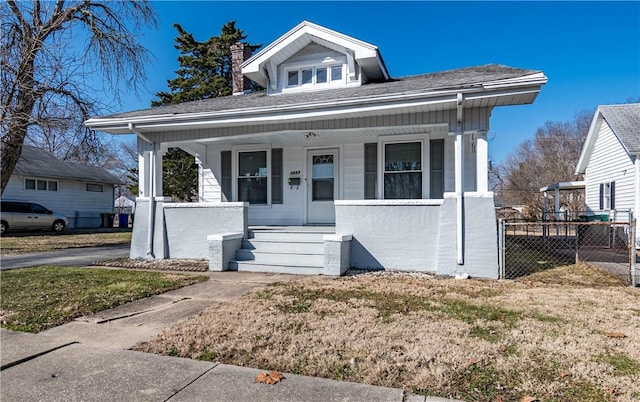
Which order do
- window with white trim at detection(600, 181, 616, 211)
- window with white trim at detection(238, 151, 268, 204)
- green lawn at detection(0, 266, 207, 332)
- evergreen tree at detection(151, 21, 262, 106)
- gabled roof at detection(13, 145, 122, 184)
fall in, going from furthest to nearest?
evergreen tree at detection(151, 21, 262, 106), gabled roof at detection(13, 145, 122, 184), window with white trim at detection(600, 181, 616, 211), window with white trim at detection(238, 151, 268, 204), green lawn at detection(0, 266, 207, 332)

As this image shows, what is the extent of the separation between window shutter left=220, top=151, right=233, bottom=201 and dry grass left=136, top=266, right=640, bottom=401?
5387 mm

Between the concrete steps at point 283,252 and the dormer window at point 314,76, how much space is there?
4225 mm

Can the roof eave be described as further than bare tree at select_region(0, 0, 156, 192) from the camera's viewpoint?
No

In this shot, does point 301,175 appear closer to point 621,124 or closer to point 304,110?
point 304,110

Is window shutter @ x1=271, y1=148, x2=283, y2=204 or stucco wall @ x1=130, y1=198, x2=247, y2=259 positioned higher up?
window shutter @ x1=271, y1=148, x2=283, y2=204

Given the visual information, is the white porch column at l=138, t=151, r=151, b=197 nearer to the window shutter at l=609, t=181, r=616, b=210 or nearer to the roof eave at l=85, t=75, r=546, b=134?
the roof eave at l=85, t=75, r=546, b=134

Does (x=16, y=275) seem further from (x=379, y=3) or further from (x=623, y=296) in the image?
(x=379, y=3)

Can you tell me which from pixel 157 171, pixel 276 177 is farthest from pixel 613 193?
pixel 157 171

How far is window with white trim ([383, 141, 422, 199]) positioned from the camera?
28.7 ft

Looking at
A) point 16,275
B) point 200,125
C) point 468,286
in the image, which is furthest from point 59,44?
point 468,286

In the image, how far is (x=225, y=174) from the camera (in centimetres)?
1025

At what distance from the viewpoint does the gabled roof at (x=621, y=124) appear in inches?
476

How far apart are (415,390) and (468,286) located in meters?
3.58

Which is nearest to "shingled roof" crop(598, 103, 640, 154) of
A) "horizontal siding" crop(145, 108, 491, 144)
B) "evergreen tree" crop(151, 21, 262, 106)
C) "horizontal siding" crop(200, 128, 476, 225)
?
"horizontal siding" crop(200, 128, 476, 225)
